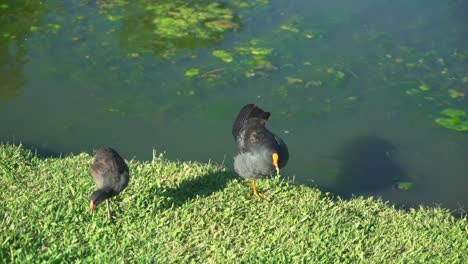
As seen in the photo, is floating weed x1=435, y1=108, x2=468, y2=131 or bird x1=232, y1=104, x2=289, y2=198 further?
floating weed x1=435, y1=108, x2=468, y2=131

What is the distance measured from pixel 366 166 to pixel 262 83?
2176mm

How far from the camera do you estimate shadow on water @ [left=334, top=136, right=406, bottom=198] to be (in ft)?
25.1

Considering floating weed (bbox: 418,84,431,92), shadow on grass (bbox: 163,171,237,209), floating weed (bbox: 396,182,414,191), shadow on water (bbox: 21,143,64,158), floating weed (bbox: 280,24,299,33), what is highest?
floating weed (bbox: 280,24,299,33)

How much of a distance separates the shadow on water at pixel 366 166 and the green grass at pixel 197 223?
1218mm

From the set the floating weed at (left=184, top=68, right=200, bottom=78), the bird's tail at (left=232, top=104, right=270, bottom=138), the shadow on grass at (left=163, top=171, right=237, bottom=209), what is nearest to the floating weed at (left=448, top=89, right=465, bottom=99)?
the floating weed at (left=184, top=68, right=200, bottom=78)

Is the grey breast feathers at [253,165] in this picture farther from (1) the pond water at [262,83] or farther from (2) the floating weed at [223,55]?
(2) the floating weed at [223,55]

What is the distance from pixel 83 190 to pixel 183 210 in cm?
99

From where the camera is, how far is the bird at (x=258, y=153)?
18.9ft

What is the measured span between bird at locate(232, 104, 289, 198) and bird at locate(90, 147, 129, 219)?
1246 mm

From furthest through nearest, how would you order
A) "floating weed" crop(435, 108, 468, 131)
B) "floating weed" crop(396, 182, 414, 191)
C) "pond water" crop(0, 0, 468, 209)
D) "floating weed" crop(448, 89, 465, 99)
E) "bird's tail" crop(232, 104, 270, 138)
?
"floating weed" crop(448, 89, 465, 99) → "floating weed" crop(435, 108, 468, 131) → "pond water" crop(0, 0, 468, 209) → "floating weed" crop(396, 182, 414, 191) → "bird's tail" crop(232, 104, 270, 138)

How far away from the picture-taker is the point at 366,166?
8.06 m

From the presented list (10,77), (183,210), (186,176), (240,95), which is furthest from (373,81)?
(10,77)

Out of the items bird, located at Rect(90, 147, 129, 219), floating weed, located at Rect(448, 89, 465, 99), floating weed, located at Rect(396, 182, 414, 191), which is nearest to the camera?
bird, located at Rect(90, 147, 129, 219)

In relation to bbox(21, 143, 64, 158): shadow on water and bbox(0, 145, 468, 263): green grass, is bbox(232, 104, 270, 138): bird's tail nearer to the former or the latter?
bbox(0, 145, 468, 263): green grass
